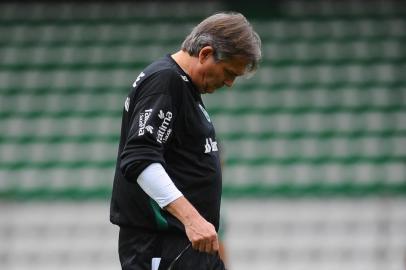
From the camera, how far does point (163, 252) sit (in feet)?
12.2

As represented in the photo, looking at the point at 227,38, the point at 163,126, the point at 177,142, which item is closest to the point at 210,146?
the point at 177,142

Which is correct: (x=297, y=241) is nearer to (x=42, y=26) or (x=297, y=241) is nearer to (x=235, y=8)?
(x=235, y=8)

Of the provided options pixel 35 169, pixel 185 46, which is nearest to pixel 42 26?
pixel 35 169

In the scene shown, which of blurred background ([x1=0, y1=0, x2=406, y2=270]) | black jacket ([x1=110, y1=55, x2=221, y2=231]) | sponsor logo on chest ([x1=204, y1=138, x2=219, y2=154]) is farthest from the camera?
blurred background ([x1=0, y1=0, x2=406, y2=270])

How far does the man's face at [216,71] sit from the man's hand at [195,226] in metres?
0.48

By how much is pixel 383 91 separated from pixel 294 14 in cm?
123

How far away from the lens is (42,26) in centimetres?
1034

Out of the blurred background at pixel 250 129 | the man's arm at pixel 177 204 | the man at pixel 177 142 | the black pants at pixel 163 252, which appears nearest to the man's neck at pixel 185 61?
the man at pixel 177 142

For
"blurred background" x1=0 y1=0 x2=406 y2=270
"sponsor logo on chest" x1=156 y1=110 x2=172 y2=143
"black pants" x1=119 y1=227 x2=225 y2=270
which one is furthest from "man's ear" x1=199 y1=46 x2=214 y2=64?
"blurred background" x1=0 y1=0 x2=406 y2=270

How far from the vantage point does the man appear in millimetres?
3523

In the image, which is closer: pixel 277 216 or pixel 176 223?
pixel 176 223

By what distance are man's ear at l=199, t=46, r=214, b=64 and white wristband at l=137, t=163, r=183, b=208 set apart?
0.45m

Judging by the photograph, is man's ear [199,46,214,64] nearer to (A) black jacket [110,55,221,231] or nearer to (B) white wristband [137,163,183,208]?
(A) black jacket [110,55,221,231]

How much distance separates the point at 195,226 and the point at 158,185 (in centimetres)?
20
